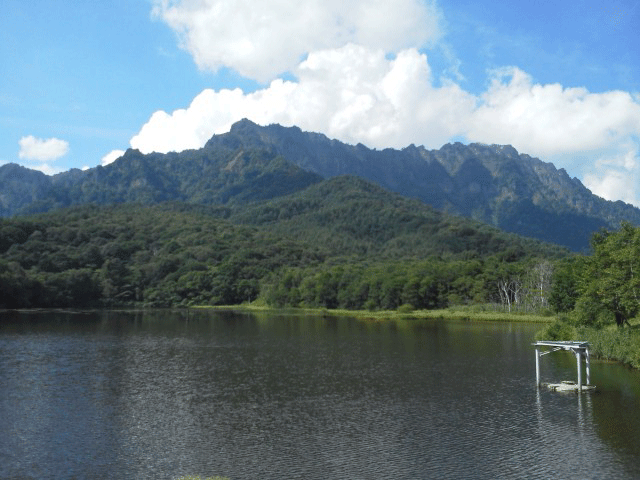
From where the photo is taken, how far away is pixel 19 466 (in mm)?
33312

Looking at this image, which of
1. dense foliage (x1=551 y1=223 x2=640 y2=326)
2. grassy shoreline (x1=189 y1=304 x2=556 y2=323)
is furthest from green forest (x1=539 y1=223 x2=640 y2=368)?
grassy shoreline (x1=189 y1=304 x2=556 y2=323)

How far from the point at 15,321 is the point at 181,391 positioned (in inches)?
3699

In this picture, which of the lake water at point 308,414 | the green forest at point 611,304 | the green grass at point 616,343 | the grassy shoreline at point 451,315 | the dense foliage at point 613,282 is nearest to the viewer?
the lake water at point 308,414

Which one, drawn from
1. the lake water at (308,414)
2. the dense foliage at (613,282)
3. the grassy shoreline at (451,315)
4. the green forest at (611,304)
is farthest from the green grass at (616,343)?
the grassy shoreline at (451,315)

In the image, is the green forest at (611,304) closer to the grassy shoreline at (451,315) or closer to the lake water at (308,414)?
the lake water at (308,414)

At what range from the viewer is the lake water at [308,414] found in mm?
33281

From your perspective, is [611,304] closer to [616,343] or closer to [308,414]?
[616,343]

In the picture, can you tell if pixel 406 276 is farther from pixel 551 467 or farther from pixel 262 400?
pixel 551 467

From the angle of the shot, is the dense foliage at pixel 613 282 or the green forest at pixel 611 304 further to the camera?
the dense foliage at pixel 613 282

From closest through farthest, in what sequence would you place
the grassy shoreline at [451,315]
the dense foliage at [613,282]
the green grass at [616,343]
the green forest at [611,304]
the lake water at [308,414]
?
the lake water at [308,414] < the green grass at [616,343] < the green forest at [611,304] < the dense foliage at [613,282] < the grassy shoreline at [451,315]

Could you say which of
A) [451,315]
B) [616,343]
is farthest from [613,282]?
[451,315]

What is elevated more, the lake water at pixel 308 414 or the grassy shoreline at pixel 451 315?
the grassy shoreline at pixel 451 315

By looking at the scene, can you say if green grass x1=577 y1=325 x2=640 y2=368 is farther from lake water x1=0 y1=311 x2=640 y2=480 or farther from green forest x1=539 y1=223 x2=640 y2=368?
lake water x1=0 y1=311 x2=640 y2=480

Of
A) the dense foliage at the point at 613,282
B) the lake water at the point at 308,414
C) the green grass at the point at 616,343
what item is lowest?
the lake water at the point at 308,414
